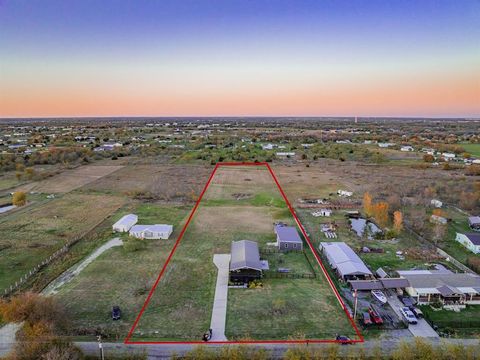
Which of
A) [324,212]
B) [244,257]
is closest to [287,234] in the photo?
[244,257]

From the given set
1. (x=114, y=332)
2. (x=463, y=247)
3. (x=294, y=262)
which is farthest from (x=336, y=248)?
(x=114, y=332)

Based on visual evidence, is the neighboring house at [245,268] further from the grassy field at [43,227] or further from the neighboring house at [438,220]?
the neighboring house at [438,220]

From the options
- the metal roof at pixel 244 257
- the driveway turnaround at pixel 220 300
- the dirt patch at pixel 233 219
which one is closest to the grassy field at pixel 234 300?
the dirt patch at pixel 233 219

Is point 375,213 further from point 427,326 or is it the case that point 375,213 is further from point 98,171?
point 98,171

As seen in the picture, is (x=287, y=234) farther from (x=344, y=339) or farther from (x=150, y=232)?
(x=344, y=339)

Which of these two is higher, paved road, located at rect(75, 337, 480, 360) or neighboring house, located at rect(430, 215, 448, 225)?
neighboring house, located at rect(430, 215, 448, 225)

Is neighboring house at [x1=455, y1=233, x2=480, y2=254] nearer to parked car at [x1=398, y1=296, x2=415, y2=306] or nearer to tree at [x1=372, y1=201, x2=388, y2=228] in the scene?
tree at [x1=372, y1=201, x2=388, y2=228]

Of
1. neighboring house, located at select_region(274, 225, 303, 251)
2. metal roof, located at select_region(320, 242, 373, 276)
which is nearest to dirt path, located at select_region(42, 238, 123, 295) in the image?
neighboring house, located at select_region(274, 225, 303, 251)
